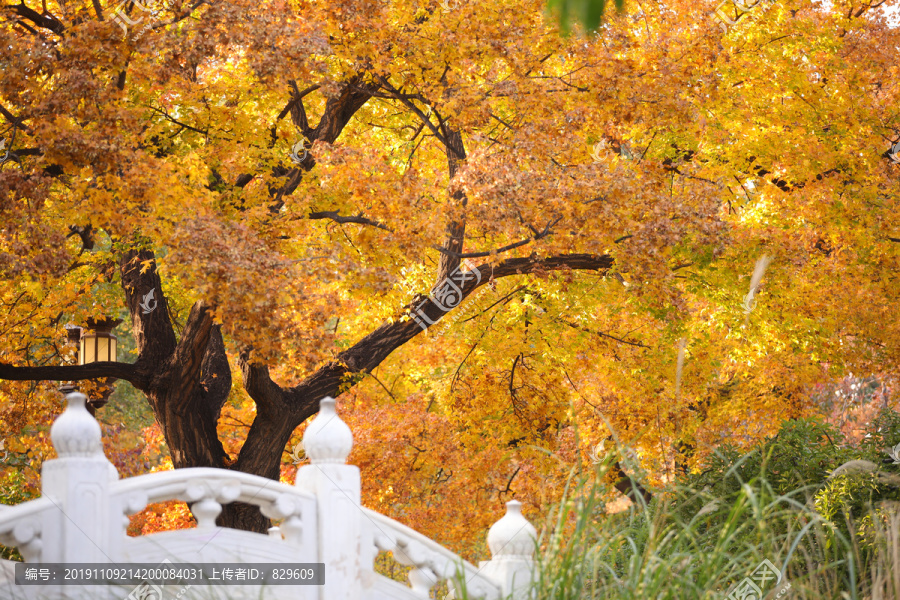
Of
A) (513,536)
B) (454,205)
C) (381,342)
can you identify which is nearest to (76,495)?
(513,536)

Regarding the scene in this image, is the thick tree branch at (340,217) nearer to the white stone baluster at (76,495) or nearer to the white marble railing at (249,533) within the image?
the white marble railing at (249,533)

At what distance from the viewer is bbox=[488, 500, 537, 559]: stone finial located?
489 cm

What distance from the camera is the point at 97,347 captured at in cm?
972

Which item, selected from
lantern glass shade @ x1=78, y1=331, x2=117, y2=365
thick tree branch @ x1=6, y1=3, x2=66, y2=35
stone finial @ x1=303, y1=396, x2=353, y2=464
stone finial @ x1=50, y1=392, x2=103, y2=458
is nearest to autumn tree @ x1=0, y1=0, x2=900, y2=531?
thick tree branch @ x1=6, y1=3, x2=66, y2=35

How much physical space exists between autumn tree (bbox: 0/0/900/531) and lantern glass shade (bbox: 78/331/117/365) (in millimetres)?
217

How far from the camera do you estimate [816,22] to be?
12891 mm

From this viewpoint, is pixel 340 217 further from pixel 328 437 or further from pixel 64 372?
pixel 328 437

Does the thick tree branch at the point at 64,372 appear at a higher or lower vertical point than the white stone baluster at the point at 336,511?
higher

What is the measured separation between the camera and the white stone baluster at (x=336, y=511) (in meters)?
4.70

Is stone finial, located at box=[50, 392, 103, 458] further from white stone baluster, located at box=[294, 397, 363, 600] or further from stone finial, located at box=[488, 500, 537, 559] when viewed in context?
stone finial, located at box=[488, 500, 537, 559]

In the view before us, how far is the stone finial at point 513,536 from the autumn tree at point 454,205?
9.78 ft

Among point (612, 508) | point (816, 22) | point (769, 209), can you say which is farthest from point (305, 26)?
point (816, 22)

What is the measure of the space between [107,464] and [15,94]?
16.6ft

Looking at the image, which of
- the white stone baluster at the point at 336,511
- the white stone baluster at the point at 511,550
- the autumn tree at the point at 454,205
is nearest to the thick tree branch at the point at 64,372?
the autumn tree at the point at 454,205
